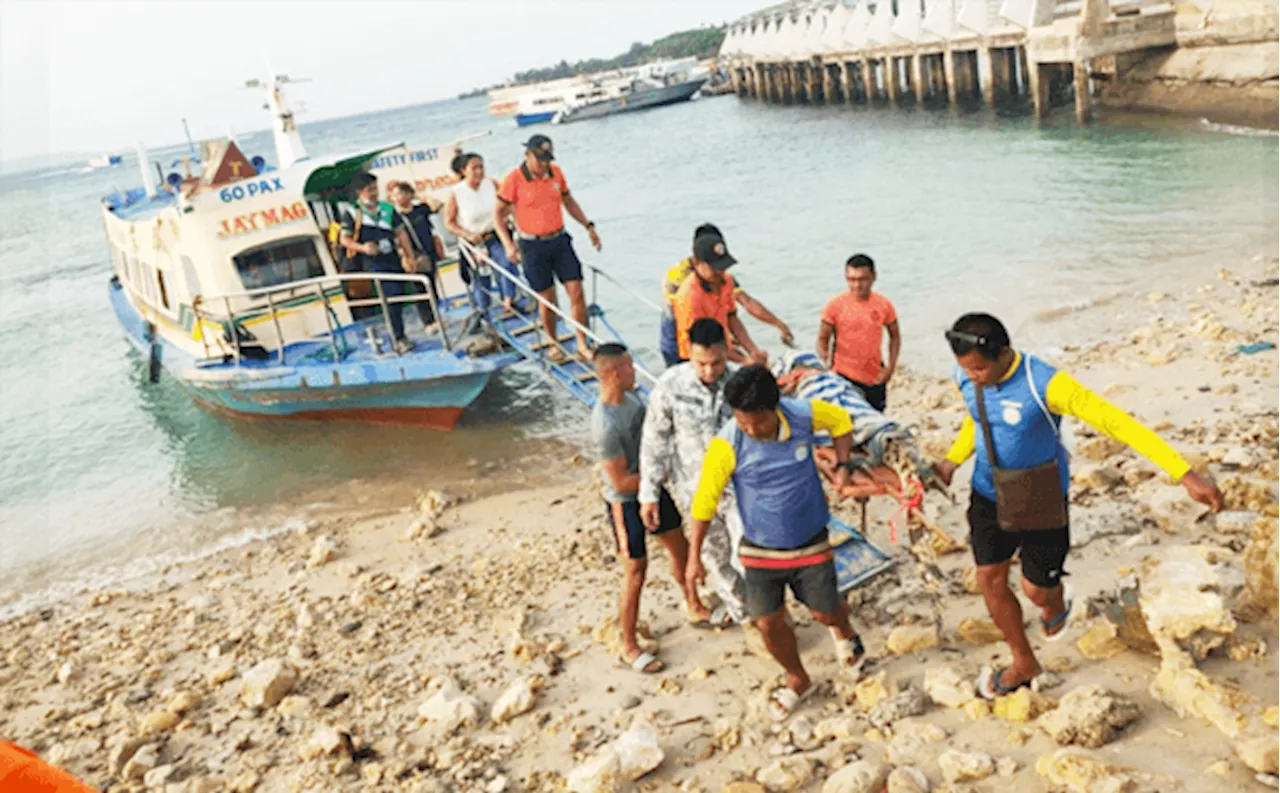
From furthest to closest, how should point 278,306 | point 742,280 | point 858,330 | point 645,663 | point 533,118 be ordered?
point 533,118, point 742,280, point 278,306, point 858,330, point 645,663

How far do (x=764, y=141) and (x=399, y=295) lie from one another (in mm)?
30902

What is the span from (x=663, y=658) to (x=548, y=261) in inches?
160

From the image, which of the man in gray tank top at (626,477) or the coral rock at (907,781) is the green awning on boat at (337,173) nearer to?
the man in gray tank top at (626,477)

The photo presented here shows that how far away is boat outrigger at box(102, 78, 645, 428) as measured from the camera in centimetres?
948

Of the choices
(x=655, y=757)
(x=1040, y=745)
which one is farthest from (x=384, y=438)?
(x=1040, y=745)

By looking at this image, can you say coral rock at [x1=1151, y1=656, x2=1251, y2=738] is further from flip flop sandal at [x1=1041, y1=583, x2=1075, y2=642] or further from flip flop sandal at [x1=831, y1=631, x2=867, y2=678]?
flip flop sandal at [x1=831, y1=631, x2=867, y2=678]

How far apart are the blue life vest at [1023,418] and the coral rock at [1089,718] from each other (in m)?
0.75

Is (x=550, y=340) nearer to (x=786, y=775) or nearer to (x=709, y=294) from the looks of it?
(x=709, y=294)

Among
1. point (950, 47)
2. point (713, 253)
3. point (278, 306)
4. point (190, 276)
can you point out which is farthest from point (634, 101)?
point (713, 253)

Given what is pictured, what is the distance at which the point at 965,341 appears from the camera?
3434 millimetres

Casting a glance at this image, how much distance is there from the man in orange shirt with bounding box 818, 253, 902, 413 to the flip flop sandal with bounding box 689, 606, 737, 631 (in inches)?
66.8

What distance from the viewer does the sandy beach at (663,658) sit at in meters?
3.63

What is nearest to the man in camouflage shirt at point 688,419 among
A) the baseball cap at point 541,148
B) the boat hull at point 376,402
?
the baseball cap at point 541,148

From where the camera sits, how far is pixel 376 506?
9086mm
